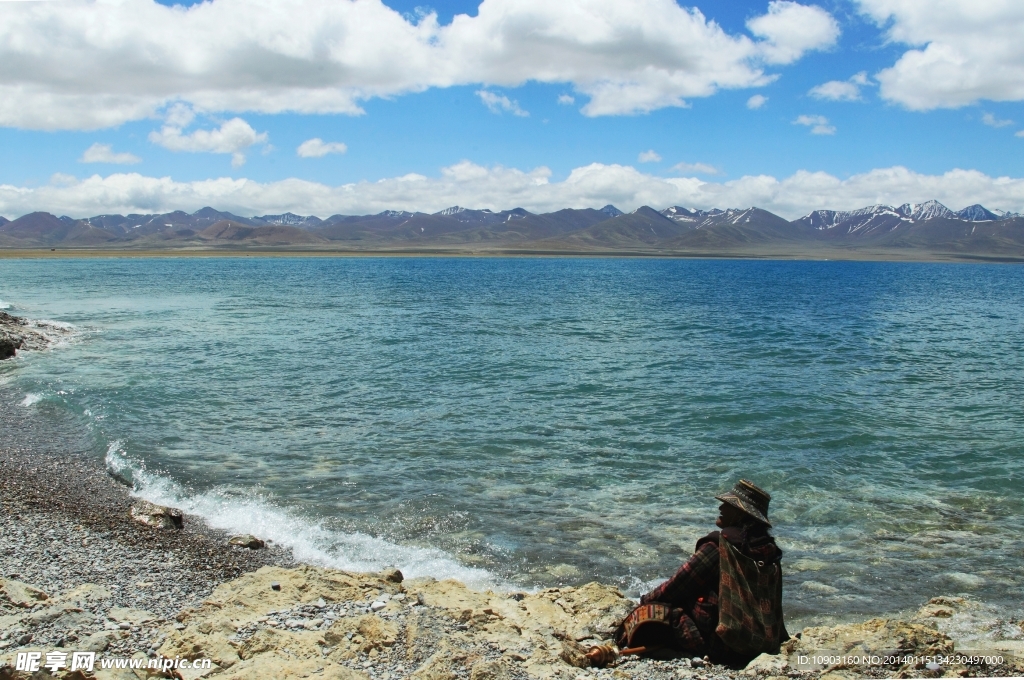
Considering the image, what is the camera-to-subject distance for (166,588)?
32.2 feet

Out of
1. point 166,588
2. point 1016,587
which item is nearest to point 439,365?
point 166,588

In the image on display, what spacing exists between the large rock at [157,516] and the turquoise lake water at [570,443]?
728mm

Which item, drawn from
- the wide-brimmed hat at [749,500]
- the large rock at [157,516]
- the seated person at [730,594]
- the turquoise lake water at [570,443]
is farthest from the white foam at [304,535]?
the wide-brimmed hat at [749,500]

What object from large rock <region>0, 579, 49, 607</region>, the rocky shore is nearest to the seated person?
large rock <region>0, 579, 49, 607</region>

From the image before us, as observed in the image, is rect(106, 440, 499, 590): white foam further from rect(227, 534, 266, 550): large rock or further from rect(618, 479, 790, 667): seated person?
rect(618, 479, 790, 667): seated person

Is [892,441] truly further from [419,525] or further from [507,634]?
[507,634]

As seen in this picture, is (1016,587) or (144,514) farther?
(144,514)

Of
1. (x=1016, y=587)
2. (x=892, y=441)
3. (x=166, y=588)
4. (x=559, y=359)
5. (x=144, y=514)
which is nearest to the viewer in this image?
(x=166, y=588)

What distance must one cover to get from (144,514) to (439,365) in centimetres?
1761

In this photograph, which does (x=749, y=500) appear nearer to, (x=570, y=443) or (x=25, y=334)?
(x=570, y=443)

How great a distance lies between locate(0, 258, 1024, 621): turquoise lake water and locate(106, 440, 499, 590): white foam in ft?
0.19

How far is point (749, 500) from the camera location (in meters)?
7.18

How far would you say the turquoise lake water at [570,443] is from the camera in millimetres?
11953

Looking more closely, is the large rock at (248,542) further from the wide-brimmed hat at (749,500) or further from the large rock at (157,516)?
the wide-brimmed hat at (749,500)
